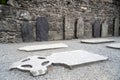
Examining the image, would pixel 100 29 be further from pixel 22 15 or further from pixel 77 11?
pixel 22 15

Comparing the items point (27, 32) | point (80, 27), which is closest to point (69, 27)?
point (80, 27)

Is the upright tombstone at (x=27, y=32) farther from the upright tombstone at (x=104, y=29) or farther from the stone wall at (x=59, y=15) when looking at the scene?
the upright tombstone at (x=104, y=29)

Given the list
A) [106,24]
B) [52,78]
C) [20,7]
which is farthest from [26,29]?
[106,24]

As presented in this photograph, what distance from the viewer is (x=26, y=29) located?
402 cm

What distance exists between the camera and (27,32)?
159 inches

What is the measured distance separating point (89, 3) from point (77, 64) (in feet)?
13.4

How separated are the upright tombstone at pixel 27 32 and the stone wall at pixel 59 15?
9cm

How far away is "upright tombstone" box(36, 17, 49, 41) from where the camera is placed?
423 cm

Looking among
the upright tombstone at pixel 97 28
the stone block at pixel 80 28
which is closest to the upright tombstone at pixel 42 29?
the stone block at pixel 80 28

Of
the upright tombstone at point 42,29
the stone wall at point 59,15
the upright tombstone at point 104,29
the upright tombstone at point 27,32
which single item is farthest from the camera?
the upright tombstone at point 104,29

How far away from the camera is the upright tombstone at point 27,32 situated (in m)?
3.98

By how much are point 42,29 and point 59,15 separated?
87 cm

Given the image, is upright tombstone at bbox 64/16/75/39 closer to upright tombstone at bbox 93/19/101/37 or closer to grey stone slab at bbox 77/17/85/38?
grey stone slab at bbox 77/17/85/38

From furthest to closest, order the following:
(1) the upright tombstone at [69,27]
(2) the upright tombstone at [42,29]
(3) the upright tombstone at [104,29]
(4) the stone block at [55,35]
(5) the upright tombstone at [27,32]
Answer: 1. (3) the upright tombstone at [104,29]
2. (1) the upright tombstone at [69,27]
3. (4) the stone block at [55,35]
4. (2) the upright tombstone at [42,29]
5. (5) the upright tombstone at [27,32]
